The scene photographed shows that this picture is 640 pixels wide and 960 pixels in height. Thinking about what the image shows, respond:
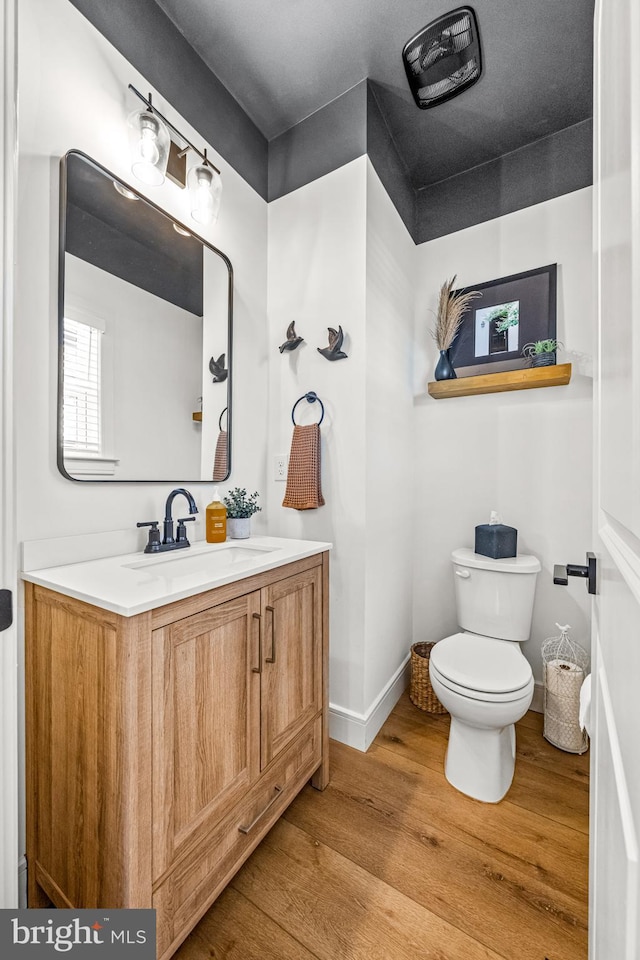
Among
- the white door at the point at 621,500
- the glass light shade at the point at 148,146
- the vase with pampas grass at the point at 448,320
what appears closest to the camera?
the white door at the point at 621,500

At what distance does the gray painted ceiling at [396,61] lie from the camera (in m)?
1.50

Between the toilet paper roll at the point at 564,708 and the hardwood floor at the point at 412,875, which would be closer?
the hardwood floor at the point at 412,875

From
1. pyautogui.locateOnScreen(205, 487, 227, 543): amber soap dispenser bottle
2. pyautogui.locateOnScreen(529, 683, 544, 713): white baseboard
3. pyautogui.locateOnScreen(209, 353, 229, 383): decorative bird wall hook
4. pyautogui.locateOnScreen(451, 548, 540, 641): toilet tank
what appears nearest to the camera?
pyautogui.locateOnScreen(205, 487, 227, 543): amber soap dispenser bottle

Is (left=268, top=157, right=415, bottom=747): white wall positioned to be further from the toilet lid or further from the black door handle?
the black door handle

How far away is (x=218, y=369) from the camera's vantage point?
1.73 metres

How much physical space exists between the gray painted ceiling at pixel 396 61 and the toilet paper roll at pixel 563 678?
2503 millimetres

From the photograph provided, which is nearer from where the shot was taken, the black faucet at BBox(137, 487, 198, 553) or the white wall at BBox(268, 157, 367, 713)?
the black faucet at BBox(137, 487, 198, 553)

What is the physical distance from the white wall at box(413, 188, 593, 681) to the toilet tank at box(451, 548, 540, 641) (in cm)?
18

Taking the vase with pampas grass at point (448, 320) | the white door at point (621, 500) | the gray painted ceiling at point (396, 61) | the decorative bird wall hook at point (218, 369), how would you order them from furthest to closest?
the vase with pampas grass at point (448, 320) → the decorative bird wall hook at point (218, 369) → the gray painted ceiling at point (396, 61) → the white door at point (621, 500)

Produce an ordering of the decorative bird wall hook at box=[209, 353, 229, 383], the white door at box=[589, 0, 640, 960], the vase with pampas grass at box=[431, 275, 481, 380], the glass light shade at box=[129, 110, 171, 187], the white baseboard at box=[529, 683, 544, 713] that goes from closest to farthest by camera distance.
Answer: the white door at box=[589, 0, 640, 960] → the glass light shade at box=[129, 110, 171, 187] → the decorative bird wall hook at box=[209, 353, 229, 383] → the white baseboard at box=[529, 683, 544, 713] → the vase with pampas grass at box=[431, 275, 481, 380]

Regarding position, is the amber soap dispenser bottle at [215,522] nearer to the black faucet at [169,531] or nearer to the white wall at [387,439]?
the black faucet at [169,531]

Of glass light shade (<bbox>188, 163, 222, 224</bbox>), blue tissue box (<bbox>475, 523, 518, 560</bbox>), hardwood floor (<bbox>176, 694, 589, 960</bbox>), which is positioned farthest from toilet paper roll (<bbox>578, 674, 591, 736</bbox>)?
glass light shade (<bbox>188, 163, 222, 224</bbox>)

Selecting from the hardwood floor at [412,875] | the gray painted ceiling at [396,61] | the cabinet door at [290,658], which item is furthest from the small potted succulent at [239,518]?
the gray painted ceiling at [396,61]

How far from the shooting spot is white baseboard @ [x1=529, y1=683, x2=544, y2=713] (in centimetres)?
198
